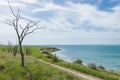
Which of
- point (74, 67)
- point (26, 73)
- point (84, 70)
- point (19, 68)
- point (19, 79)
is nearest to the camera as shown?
point (19, 79)

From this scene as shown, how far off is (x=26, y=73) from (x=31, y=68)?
2.35m

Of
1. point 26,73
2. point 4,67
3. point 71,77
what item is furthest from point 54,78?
point 4,67

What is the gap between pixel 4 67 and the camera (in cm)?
2822

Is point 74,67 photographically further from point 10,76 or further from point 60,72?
point 10,76

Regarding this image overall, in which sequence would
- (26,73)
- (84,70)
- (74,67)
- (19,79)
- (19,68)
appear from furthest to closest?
(74,67)
(84,70)
(19,68)
(26,73)
(19,79)

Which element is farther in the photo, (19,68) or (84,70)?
(84,70)

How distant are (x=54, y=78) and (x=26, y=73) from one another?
3462 millimetres

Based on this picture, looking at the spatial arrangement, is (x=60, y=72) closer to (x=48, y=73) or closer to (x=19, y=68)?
(x=48, y=73)

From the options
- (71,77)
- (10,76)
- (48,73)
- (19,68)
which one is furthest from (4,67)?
(71,77)

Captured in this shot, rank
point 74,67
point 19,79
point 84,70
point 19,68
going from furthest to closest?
point 74,67 < point 84,70 < point 19,68 < point 19,79

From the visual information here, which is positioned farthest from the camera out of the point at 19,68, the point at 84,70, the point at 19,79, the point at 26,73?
the point at 84,70

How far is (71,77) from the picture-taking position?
2477 cm

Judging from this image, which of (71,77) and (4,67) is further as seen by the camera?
(4,67)

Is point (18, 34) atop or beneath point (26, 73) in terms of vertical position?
atop
